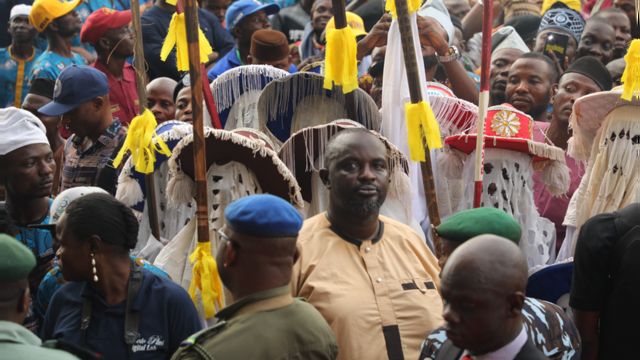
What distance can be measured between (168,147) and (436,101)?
1.79 m

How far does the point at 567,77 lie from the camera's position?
7875 millimetres

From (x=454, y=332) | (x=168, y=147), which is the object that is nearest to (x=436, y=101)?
(x=168, y=147)

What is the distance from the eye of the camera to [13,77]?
10023 mm

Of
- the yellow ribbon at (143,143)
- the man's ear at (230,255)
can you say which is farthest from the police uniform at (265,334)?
the yellow ribbon at (143,143)

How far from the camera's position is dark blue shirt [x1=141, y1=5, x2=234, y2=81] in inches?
383

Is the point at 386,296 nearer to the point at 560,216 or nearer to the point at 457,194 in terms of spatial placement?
the point at 457,194

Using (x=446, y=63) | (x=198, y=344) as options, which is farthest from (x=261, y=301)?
(x=446, y=63)

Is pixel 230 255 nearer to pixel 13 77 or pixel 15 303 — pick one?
pixel 15 303

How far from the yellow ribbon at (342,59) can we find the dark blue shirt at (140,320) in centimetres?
182

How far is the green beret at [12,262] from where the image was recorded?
12.1ft

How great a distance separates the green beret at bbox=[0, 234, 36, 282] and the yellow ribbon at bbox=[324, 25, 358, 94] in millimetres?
2607

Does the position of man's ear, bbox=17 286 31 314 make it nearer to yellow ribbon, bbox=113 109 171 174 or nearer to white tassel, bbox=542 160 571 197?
yellow ribbon, bbox=113 109 171 174

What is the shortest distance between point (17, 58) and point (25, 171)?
439 cm

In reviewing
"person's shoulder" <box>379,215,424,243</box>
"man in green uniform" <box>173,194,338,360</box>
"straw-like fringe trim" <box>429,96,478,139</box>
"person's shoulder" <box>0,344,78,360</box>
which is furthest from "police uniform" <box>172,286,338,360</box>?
"straw-like fringe trim" <box>429,96,478,139</box>
